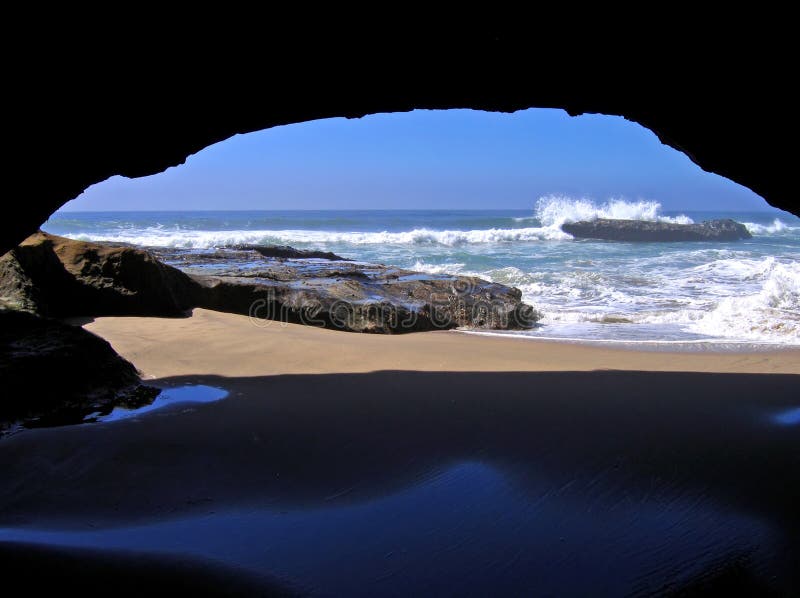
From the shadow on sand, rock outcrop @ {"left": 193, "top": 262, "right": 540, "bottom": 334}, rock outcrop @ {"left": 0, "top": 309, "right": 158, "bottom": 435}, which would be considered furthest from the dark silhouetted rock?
the shadow on sand

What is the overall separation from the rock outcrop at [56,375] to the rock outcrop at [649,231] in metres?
25.5

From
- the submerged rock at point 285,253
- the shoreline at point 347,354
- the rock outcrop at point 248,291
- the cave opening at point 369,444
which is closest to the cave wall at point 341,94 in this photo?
the cave opening at point 369,444

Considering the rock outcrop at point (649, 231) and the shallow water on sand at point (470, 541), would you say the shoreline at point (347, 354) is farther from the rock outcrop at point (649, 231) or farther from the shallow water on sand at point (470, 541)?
the rock outcrop at point (649, 231)

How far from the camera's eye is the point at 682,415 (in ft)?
12.5

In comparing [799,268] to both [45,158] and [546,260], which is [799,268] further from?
[45,158]

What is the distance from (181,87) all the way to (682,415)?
3414mm

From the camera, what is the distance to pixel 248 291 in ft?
24.3

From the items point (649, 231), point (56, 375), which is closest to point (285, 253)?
point (56, 375)

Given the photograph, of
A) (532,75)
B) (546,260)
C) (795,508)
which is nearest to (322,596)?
(795,508)

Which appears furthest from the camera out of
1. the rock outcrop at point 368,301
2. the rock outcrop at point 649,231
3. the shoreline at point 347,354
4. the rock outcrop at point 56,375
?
the rock outcrop at point 649,231

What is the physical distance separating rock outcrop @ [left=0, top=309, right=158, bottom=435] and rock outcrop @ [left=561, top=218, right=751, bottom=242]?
25483 mm

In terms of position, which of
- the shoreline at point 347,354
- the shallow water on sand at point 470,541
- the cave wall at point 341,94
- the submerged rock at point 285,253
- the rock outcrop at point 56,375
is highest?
the cave wall at point 341,94

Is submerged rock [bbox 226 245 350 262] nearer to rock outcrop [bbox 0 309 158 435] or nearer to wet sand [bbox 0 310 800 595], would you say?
wet sand [bbox 0 310 800 595]

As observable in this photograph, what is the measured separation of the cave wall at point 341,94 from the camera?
8.94ft
